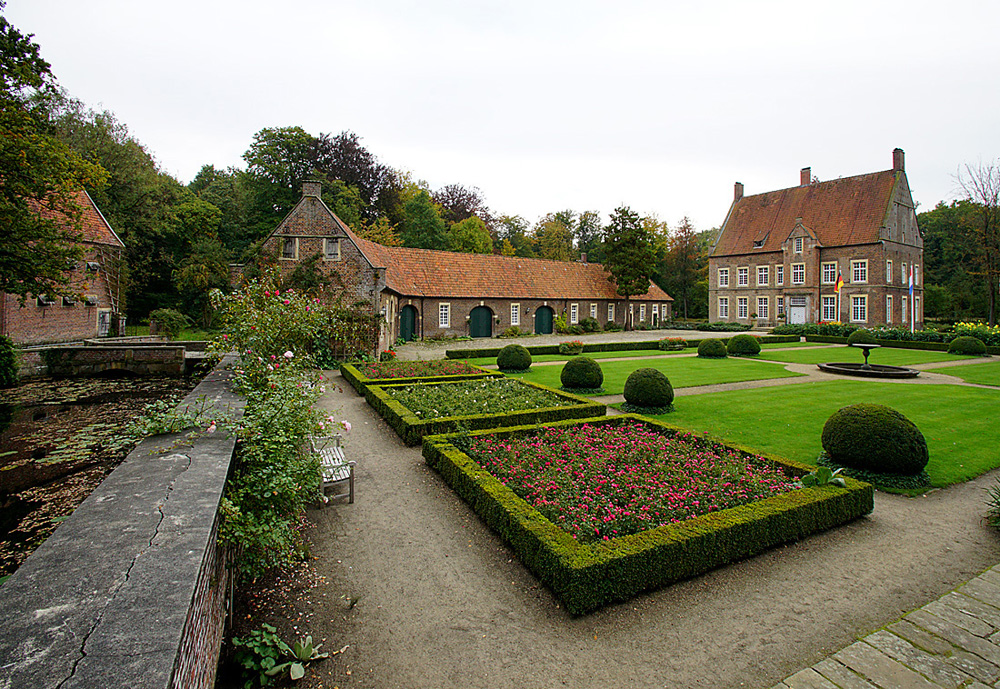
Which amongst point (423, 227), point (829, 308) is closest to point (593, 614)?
point (423, 227)

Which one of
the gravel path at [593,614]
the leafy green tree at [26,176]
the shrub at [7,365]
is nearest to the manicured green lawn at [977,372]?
the gravel path at [593,614]

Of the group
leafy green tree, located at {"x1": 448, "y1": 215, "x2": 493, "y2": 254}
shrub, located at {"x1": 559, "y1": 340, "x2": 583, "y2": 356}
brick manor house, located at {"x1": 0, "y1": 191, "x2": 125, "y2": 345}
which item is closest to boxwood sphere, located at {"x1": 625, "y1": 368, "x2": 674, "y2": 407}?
shrub, located at {"x1": 559, "y1": 340, "x2": 583, "y2": 356}

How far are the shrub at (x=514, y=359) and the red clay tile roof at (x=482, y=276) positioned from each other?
10.6m

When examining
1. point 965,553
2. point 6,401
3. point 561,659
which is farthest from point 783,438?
point 6,401

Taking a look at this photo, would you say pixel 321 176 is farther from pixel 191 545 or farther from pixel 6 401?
pixel 191 545

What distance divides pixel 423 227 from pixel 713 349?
2771 cm

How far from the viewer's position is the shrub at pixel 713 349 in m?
23.3

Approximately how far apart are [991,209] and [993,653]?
46532 mm

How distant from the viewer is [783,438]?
10.0m

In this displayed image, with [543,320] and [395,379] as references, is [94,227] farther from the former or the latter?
[543,320]

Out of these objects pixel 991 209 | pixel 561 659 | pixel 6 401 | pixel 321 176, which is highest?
pixel 321 176

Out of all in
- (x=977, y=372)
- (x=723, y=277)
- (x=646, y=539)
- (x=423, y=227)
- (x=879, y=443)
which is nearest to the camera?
(x=646, y=539)

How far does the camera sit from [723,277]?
4838cm

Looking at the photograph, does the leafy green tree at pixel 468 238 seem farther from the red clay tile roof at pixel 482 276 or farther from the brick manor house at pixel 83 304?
the brick manor house at pixel 83 304
